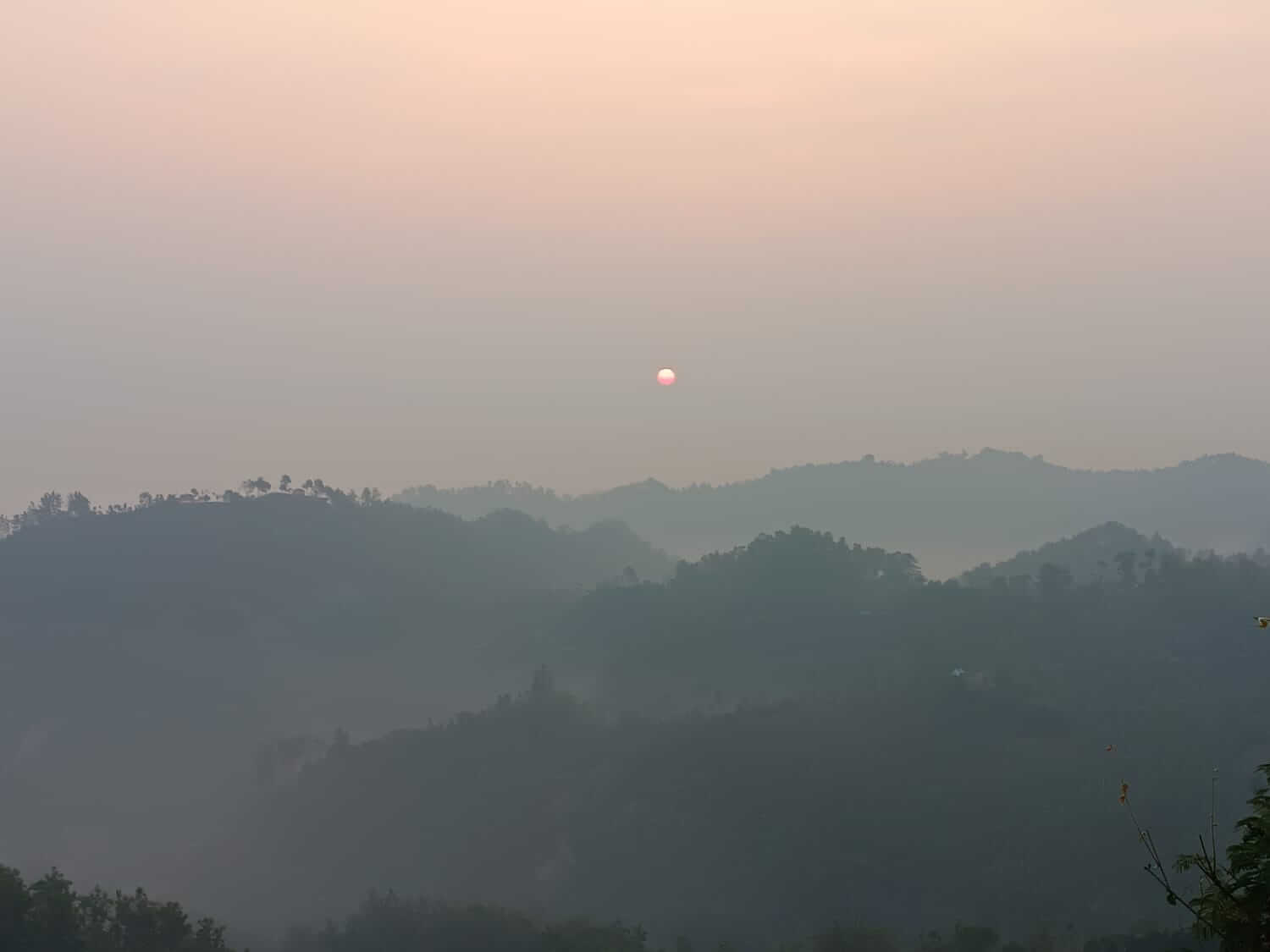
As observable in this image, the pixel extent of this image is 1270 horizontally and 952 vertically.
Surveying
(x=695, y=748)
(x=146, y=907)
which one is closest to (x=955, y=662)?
(x=695, y=748)

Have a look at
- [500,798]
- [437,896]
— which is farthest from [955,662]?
[437,896]

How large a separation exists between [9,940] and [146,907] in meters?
10.8

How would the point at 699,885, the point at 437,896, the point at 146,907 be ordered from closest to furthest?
1. the point at 146,907
2. the point at 699,885
3. the point at 437,896

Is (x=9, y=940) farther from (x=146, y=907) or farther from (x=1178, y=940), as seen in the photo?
(x=1178, y=940)

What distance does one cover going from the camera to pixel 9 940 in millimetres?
83000

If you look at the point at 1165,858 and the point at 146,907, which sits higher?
the point at 146,907

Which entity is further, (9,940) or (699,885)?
(699,885)

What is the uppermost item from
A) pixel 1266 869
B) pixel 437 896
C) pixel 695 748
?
pixel 1266 869

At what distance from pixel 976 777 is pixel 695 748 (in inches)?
1735

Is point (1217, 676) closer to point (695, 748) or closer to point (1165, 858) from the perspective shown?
point (1165, 858)

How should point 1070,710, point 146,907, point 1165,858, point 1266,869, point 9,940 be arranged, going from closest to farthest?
point 1266,869
point 9,940
point 146,907
point 1165,858
point 1070,710

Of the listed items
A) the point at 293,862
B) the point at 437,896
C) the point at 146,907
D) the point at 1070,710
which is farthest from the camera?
the point at 293,862

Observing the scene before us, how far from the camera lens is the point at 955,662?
194 meters

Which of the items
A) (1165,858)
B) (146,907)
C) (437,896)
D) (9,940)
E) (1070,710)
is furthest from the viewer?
(1070,710)
